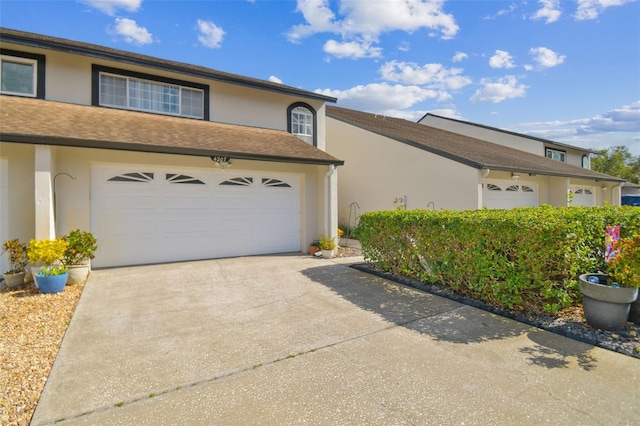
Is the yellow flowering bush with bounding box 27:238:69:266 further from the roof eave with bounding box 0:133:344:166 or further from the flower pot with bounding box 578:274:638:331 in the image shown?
the flower pot with bounding box 578:274:638:331

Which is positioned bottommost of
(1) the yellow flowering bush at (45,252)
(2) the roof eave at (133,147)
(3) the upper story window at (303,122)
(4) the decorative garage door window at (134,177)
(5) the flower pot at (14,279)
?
(5) the flower pot at (14,279)

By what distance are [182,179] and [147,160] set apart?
0.90 meters

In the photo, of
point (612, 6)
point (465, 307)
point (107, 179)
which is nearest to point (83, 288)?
point (107, 179)

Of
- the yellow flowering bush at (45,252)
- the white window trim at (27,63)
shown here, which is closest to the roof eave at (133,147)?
the yellow flowering bush at (45,252)

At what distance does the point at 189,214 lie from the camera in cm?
822

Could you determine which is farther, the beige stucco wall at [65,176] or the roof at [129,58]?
the roof at [129,58]

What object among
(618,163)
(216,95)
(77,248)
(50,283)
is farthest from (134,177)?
(618,163)

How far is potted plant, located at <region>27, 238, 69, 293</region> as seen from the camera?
18.0 feet

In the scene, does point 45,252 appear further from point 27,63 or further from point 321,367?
point 321,367

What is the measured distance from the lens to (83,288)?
5926 mm

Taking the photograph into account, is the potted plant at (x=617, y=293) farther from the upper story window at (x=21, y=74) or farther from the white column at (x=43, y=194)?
Answer: the upper story window at (x=21, y=74)

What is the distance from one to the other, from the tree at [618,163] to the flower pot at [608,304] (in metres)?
48.2

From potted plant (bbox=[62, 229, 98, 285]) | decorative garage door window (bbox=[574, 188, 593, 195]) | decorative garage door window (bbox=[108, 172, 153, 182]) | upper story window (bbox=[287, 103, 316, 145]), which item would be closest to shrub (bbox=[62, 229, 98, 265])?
potted plant (bbox=[62, 229, 98, 285])

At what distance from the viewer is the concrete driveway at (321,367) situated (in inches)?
100
